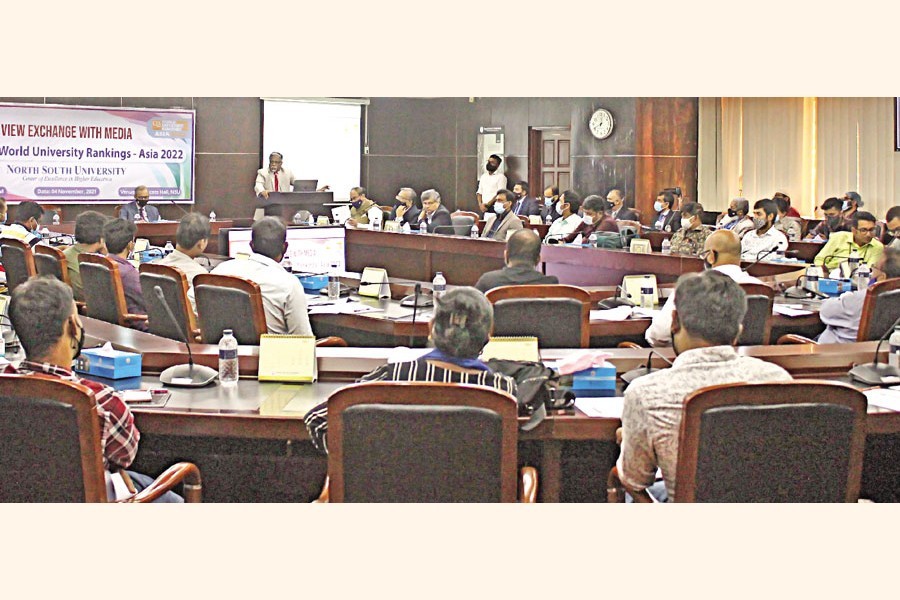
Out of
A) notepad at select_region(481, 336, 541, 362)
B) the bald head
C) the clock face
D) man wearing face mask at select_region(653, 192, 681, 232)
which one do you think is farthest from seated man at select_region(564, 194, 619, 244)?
notepad at select_region(481, 336, 541, 362)

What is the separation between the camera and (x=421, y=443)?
2330 mm

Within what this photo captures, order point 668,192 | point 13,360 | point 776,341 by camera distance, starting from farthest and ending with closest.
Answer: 1. point 668,192
2. point 776,341
3. point 13,360

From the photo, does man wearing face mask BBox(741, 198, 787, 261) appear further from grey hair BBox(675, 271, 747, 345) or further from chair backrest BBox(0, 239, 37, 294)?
grey hair BBox(675, 271, 747, 345)

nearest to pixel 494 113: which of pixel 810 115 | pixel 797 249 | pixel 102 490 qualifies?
pixel 810 115

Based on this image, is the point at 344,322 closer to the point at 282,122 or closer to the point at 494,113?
the point at 282,122

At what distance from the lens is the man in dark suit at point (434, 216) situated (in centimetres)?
962

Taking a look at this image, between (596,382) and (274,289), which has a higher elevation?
(274,289)

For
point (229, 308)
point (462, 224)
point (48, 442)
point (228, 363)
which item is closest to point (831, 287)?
point (229, 308)

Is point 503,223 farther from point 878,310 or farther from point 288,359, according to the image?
point 288,359

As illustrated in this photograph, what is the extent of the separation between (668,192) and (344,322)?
20.6ft

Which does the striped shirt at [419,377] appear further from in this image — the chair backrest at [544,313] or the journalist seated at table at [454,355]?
the chair backrest at [544,313]

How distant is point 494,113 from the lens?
49.1 ft

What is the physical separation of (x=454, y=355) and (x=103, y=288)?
327cm

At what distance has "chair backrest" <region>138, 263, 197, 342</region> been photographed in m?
4.81
